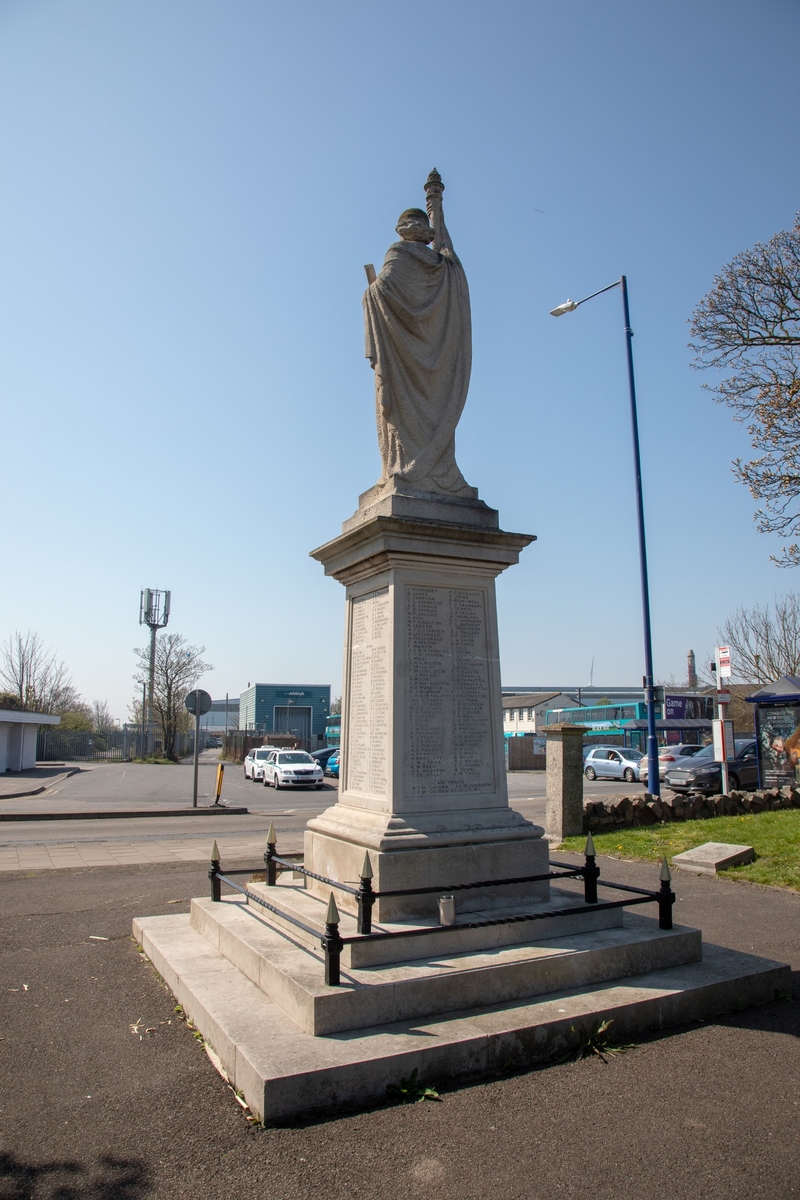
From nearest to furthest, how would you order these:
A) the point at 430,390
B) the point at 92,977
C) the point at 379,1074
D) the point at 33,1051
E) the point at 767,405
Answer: the point at 379,1074 < the point at 33,1051 < the point at 92,977 < the point at 430,390 < the point at 767,405

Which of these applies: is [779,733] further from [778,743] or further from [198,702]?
[198,702]

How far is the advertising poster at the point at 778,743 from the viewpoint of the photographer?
58.8 ft

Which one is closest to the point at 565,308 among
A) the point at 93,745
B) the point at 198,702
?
the point at 198,702

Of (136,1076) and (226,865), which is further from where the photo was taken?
(226,865)

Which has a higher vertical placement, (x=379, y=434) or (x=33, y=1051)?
(x=379, y=434)

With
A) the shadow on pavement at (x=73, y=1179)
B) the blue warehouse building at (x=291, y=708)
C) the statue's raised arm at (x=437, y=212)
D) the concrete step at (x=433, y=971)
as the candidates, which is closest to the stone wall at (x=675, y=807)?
the concrete step at (x=433, y=971)

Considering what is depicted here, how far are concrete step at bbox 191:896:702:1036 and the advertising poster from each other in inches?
547

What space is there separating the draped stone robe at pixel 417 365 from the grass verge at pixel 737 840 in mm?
6486

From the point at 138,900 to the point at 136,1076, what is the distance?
15.8ft

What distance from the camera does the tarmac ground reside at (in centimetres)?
325

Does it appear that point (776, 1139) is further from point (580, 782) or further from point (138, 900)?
point (580, 782)

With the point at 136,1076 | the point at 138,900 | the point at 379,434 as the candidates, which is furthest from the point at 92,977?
the point at 379,434

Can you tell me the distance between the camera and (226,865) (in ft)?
37.0

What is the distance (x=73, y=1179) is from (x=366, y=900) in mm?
1979
